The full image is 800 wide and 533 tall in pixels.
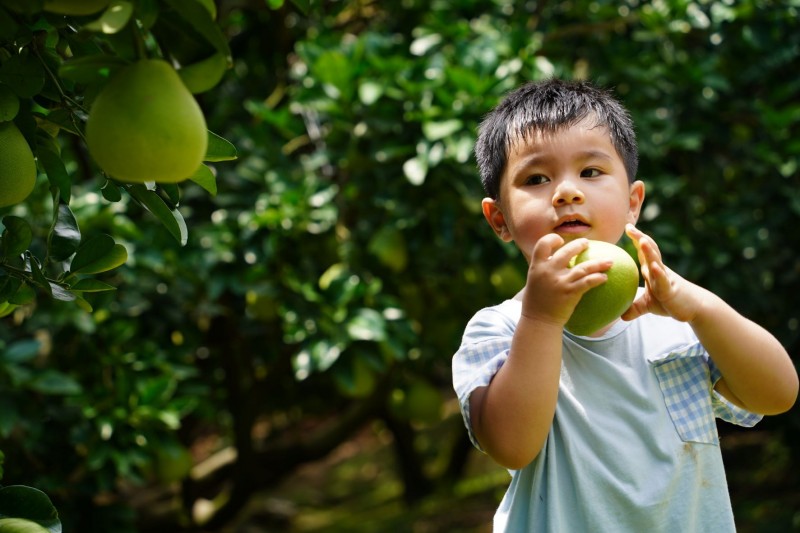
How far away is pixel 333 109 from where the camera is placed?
→ 262cm

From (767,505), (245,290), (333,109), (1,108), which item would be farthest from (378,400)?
(1,108)

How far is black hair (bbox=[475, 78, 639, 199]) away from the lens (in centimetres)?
120

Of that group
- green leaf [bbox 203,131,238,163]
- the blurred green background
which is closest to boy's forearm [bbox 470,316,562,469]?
green leaf [bbox 203,131,238,163]

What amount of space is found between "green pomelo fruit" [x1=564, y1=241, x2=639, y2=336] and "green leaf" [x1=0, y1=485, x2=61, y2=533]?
63 centimetres

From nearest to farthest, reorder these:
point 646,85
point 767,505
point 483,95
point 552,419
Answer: point 552,419 < point 483,95 < point 646,85 < point 767,505

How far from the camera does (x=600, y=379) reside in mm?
1195

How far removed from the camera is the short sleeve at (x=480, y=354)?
1.14 metres

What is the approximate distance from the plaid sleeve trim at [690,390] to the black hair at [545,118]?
25cm

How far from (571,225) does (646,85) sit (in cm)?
185

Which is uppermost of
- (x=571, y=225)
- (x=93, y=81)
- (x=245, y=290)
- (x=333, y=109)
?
(x=93, y=81)

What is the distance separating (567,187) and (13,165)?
2.03ft

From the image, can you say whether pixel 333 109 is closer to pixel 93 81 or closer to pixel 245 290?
pixel 245 290

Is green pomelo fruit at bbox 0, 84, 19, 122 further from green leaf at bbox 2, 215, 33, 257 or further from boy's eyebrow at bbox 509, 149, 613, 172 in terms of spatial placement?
boy's eyebrow at bbox 509, 149, 613, 172

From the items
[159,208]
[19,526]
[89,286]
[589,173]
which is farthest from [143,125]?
[589,173]
